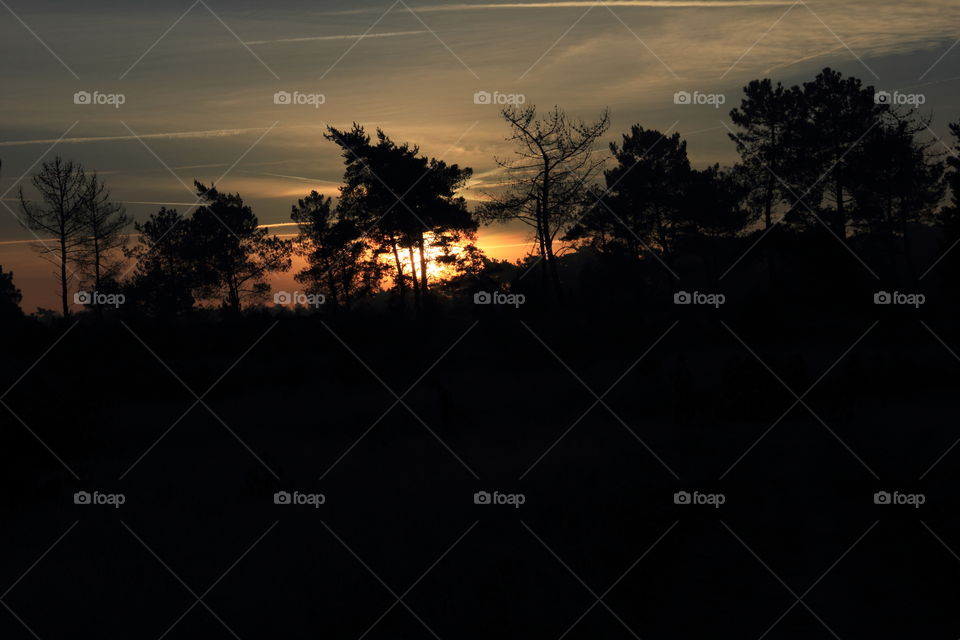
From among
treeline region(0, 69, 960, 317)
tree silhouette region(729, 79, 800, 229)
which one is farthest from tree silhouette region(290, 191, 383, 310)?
tree silhouette region(729, 79, 800, 229)

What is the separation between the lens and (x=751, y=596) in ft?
38.6

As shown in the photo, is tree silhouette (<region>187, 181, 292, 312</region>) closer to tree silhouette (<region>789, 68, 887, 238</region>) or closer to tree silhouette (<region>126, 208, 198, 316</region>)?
tree silhouette (<region>126, 208, 198, 316</region>)

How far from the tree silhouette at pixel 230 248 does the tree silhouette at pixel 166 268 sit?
4.01 feet

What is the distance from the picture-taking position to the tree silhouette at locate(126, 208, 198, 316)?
58.4 meters

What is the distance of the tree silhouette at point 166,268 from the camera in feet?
192

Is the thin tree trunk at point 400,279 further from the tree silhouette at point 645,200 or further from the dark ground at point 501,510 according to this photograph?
the dark ground at point 501,510

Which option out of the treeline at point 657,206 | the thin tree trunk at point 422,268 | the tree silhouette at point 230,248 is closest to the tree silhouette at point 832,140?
the treeline at point 657,206

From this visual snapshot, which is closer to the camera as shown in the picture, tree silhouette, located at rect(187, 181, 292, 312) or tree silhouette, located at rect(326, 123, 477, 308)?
tree silhouette, located at rect(326, 123, 477, 308)

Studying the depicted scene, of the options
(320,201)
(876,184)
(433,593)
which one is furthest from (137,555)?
(320,201)

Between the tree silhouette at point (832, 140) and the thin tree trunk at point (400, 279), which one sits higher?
the tree silhouette at point (832, 140)

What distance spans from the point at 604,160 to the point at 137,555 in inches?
1112

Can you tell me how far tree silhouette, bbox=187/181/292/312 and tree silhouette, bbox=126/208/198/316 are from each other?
1223mm

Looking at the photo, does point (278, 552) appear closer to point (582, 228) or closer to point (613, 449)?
point (613, 449)

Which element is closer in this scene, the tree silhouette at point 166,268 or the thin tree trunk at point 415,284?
the thin tree trunk at point 415,284
